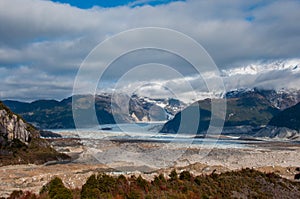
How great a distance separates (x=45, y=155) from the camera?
267 ft

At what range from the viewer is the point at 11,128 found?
85625 millimetres

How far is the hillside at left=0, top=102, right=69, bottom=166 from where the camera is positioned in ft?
247

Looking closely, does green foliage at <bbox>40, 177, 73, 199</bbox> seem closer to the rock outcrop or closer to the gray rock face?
the rock outcrop

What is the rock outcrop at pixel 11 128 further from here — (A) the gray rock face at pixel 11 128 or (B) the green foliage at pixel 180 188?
(B) the green foliage at pixel 180 188

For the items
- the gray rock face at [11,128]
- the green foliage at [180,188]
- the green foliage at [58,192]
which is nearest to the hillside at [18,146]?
the gray rock face at [11,128]

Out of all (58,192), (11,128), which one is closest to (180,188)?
(58,192)

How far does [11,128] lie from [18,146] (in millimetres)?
5135

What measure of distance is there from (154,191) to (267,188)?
12098mm

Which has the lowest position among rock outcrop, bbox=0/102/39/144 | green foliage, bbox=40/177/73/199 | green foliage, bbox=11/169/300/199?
green foliage, bbox=11/169/300/199

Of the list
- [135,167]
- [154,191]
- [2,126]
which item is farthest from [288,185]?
[2,126]

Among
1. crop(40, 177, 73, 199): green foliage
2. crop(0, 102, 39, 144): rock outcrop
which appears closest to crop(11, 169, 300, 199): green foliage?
crop(40, 177, 73, 199): green foliage

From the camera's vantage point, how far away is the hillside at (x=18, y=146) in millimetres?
75375

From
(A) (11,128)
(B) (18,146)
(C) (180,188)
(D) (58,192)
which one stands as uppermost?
(A) (11,128)

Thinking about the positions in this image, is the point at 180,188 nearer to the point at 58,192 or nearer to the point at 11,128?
the point at 58,192
